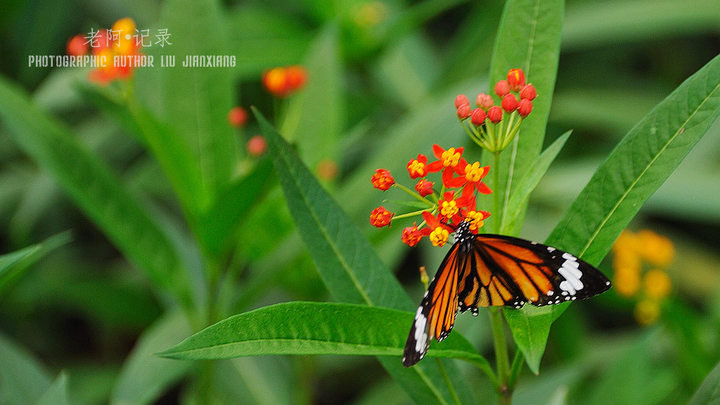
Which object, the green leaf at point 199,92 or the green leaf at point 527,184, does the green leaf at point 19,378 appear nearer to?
the green leaf at point 199,92

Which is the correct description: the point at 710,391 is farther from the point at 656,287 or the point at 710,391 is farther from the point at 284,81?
the point at 284,81

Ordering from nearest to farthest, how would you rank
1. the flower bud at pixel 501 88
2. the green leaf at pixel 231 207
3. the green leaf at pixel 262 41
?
the flower bud at pixel 501 88
the green leaf at pixel 231 207
the green leaf at pixel 262 41

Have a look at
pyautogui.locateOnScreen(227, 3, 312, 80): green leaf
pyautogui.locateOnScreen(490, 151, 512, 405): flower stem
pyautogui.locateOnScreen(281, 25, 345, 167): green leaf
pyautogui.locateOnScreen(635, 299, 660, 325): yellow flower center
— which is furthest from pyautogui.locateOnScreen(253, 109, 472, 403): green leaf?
pyautogui.locateOnScreen(227, 3, 312, 80): green leaf

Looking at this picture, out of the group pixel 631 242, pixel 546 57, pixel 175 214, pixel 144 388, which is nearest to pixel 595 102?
pixel 631 242

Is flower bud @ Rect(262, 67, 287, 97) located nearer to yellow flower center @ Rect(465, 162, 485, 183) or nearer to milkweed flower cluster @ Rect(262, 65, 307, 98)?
milkweed flower cluster @ Rect(262, 65, 307, 98)

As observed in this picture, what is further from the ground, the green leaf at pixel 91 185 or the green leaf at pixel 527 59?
the green leaf at pixel 91 185

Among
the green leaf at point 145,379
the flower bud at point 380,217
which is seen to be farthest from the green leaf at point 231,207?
the flower bud at point 380,217
